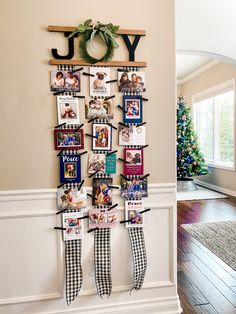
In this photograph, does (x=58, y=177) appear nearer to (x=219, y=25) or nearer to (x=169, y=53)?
(x=169, y=53)

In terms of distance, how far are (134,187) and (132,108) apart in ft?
1.68

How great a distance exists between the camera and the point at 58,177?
155 centimetres

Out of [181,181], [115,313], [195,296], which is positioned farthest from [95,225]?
[181,181]

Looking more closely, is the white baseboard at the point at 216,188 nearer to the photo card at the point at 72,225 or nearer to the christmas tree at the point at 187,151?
the christmas tree at the point at 187,151

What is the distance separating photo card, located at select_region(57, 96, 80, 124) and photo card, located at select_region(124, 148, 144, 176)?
39 centimetres

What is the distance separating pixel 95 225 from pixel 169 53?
1.21m

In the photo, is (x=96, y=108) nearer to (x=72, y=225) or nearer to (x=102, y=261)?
(x=72, y=225)

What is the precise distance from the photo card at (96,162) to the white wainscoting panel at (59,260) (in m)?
0.14

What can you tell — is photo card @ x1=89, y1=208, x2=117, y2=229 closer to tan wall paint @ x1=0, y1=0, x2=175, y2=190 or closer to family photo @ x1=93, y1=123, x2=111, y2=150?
tan wall paint @ x1=0, y1=0, x2=175, y2=190

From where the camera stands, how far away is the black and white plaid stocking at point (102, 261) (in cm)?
158

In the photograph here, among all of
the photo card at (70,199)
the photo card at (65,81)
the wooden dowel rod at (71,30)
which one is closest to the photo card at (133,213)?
the photo card at (70,199)

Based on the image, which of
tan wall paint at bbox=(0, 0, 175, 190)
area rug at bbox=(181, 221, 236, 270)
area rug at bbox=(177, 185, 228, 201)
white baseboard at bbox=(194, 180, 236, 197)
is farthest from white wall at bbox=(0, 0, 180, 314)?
white baseboard at bbox=(194, 180, 236, 197)

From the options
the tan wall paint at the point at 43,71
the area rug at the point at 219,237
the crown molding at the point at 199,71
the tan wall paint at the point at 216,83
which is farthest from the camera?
the crown molding at the point at 199,71

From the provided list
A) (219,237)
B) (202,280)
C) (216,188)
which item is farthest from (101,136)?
(216,188)
